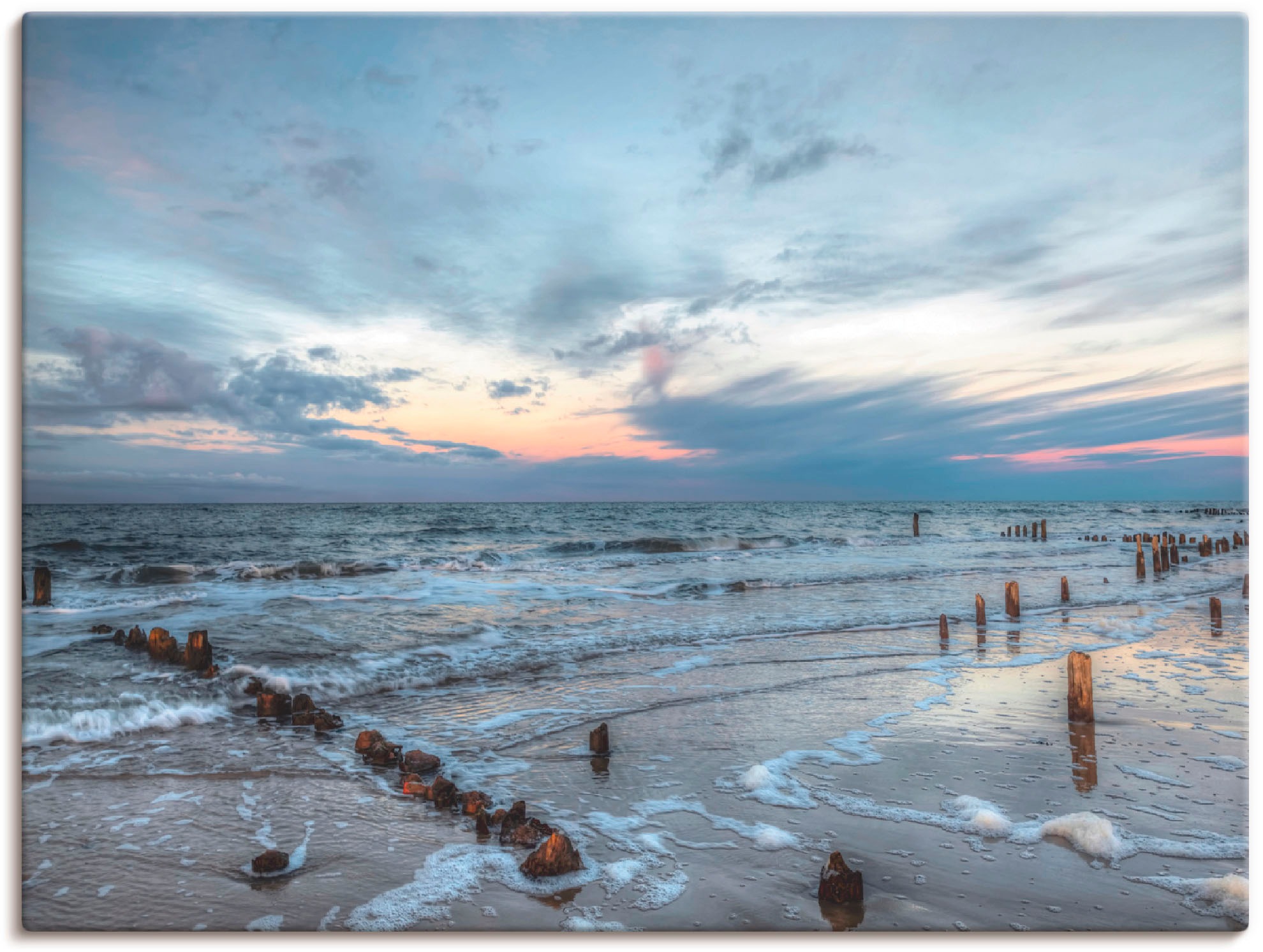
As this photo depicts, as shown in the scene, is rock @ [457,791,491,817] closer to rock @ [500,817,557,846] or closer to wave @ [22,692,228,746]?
rock @ [500,817,557,846]

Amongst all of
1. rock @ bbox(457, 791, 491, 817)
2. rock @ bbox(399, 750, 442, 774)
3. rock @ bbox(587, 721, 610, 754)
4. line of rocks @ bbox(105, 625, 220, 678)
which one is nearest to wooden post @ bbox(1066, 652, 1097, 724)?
rock @ bbox(587, 721, 610, 754)

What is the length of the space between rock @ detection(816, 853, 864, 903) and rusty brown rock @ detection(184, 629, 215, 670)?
29.6 feet

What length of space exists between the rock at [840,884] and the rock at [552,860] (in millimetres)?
1572

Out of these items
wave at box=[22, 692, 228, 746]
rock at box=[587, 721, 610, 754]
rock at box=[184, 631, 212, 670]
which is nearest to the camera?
rock at box=[587, 721, 610, 754]

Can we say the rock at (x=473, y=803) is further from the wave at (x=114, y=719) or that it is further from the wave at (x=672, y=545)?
the wave at (x=672, y=545)

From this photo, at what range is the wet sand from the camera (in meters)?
4.03

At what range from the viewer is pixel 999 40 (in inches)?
222

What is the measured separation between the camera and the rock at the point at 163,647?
32.5 ft

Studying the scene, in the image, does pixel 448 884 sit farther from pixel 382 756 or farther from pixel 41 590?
pixel 41 590

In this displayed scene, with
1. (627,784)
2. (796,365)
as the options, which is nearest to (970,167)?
(796,365)

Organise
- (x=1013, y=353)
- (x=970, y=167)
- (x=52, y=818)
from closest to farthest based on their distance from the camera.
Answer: (x=52, y=818) → (x=970, y=167) → (x=1013, y=353)

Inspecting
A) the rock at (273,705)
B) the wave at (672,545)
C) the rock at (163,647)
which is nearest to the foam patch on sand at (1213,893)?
the rock at (273,705)

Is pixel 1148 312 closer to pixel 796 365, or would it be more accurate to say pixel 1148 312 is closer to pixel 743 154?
pixel 743 154

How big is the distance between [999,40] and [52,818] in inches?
392
